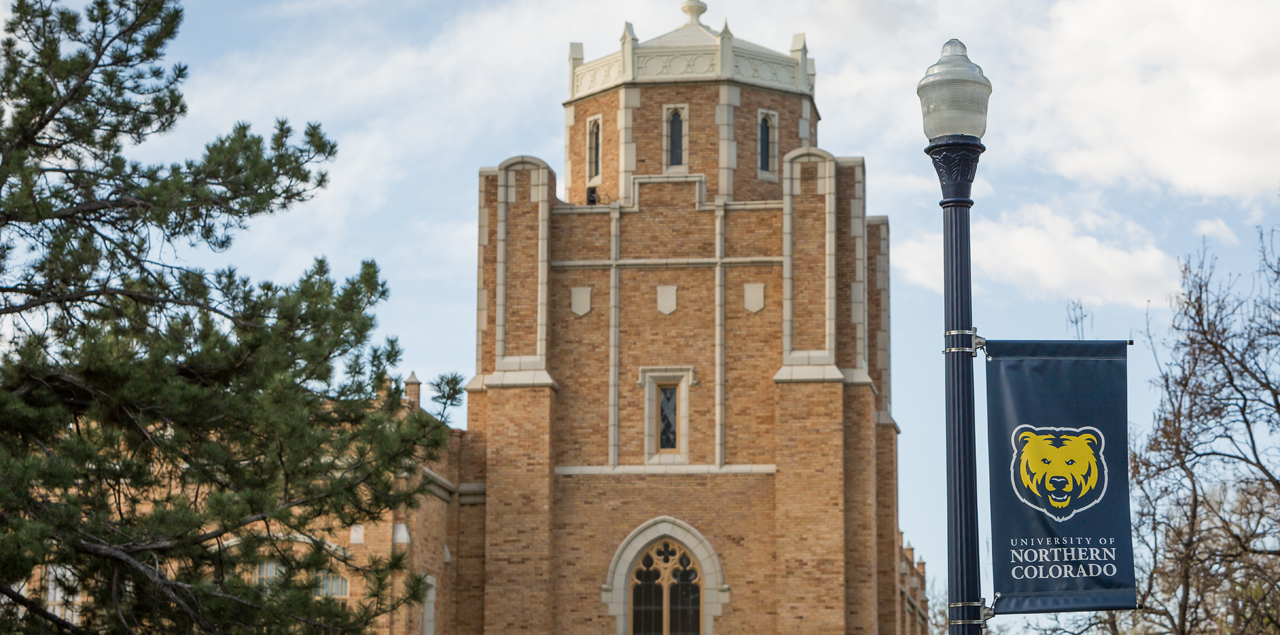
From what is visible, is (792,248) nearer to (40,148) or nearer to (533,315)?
(533,315)

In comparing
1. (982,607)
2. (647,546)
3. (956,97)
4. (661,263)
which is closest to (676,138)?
(661,263)

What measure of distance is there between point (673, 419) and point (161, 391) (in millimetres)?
12360

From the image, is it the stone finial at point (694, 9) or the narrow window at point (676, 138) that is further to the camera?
the stone finial at point (694, 9)

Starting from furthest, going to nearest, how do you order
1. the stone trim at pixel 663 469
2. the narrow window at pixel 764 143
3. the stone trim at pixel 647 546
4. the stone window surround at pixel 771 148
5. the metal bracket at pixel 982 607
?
the narrow window at pixel 764 143
the stone window surround at pixel 771 148
the stone trim at pixel 663 469
the stone trim at pixel 647 546
the metal bracket at pixel 982 607

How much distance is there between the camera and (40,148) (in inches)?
558

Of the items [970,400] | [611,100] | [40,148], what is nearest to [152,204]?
[40,148]

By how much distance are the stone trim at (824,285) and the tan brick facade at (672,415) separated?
0.04 m

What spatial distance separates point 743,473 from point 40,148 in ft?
42.0

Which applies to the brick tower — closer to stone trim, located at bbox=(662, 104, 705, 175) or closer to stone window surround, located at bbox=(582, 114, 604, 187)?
stone trim, located at bbox=(662, 104, 705, 175)

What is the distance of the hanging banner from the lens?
805cm

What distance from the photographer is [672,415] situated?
24.5m

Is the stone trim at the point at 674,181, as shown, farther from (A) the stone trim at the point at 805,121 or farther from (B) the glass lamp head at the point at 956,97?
(B) the glass lamp head at the point at 956,97

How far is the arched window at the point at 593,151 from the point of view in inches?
1071

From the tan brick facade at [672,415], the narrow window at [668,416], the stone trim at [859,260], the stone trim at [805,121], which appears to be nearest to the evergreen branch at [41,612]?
the tan brick facade at [672,415]
